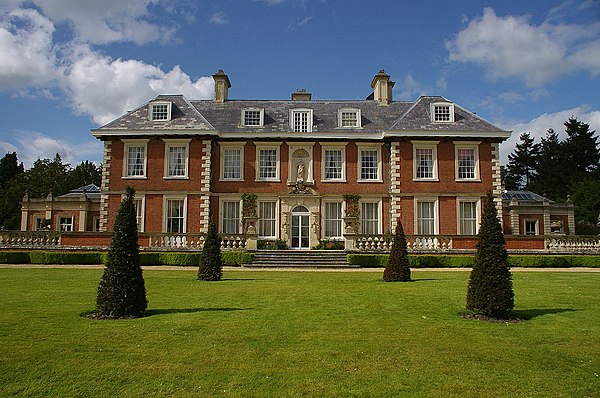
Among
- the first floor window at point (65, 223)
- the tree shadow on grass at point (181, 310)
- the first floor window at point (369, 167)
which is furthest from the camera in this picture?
the first floor window at point (65, 223)

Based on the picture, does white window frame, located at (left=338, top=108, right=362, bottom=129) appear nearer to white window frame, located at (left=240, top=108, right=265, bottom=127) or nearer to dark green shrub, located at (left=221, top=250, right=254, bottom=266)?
white window frame, located at (left=240, top=108, right=265, bottom=127)

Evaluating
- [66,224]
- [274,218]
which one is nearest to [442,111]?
[274,218]

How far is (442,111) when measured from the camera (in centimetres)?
2978

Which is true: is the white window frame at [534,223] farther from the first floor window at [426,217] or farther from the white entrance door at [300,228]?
the white entrance door at [300,228]

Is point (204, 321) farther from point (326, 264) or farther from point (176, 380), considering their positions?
point (326, 264)

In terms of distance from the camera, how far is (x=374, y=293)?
12.5 m

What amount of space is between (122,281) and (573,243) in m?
23.1

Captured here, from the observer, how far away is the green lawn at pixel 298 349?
18.5 ft

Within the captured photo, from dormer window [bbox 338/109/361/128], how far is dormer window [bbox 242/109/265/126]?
4.80m

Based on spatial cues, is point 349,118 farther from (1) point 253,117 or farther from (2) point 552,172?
(2) point 552,172

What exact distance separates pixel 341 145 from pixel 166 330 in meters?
22.6

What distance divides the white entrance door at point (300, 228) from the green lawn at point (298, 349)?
1748 centimetres

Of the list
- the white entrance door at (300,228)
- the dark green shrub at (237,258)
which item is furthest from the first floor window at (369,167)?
the dark green shrub at (237,258)

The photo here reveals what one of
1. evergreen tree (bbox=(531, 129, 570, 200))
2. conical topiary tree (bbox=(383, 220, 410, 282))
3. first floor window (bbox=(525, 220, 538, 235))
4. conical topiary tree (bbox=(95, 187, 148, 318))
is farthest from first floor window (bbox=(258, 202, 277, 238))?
evergreen tree (bbox=(531, 129, 570, 200))
